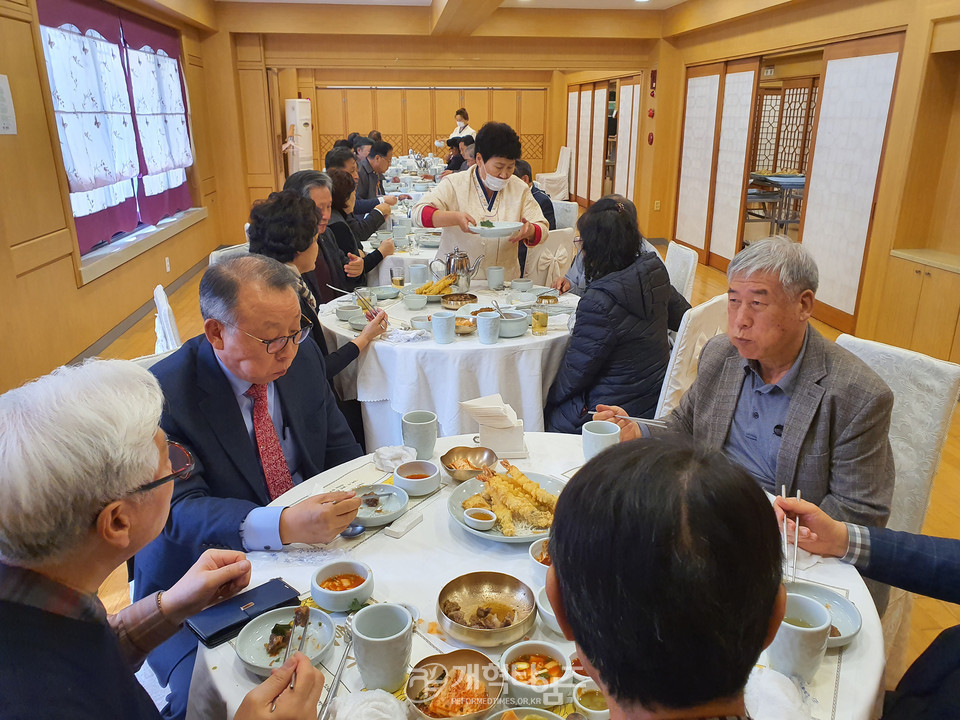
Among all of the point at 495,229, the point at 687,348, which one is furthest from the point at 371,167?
the point at 687,348

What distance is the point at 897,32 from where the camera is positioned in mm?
4938

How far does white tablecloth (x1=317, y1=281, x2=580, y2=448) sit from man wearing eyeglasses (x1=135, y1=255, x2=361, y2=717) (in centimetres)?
104

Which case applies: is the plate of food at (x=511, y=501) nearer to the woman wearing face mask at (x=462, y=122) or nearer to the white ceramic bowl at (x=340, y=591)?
the white ceramic bowl at (x=340, y=591)

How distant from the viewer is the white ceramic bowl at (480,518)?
139 cm

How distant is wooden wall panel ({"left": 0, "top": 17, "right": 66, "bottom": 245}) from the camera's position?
4039mm

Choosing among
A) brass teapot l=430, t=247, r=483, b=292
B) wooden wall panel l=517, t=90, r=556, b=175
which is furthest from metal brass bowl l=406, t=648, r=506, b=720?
wooden wall panel l=517, t=90, r=556, b=175

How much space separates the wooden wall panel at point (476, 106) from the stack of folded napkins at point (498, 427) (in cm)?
1268

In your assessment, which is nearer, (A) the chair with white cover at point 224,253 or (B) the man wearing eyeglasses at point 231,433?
(B) the man wearing eyeglasses at point 231,433

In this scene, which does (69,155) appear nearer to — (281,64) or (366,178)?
(366,178)

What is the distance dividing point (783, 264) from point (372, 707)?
1363mm

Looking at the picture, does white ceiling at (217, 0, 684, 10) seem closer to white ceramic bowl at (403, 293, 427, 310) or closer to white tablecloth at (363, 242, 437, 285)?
white tablecloth at (363, 242, 437, 285)

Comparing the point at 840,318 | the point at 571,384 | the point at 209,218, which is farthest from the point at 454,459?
the point at 209,218

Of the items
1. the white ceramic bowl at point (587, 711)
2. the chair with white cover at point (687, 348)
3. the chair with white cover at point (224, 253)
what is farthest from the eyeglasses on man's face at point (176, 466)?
the chair with white cover at point (687, 348)

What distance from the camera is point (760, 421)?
68.6 inches
